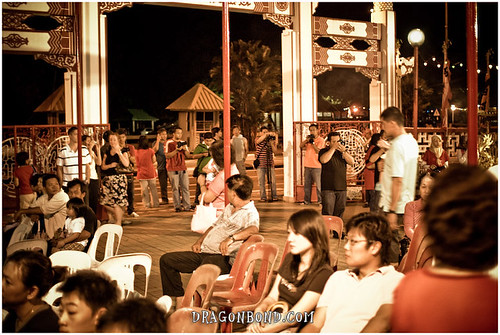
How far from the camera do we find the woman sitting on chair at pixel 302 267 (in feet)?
11.9

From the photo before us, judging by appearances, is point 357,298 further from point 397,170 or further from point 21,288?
point 397,170

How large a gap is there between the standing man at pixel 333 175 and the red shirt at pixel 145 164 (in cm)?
466

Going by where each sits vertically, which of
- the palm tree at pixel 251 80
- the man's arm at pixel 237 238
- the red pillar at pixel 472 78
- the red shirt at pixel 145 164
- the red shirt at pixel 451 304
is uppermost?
the palm tree at pixel 251 80

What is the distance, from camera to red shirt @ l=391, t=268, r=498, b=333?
1769 mm

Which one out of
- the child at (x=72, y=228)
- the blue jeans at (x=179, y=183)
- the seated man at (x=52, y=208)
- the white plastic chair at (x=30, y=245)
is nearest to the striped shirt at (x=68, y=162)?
the seated man at (x=52, y=208)

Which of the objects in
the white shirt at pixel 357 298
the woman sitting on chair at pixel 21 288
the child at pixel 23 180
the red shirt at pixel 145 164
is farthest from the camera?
the red shirt at pixel 145 164

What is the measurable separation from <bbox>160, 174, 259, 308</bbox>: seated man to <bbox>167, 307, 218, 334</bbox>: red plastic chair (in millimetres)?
1867

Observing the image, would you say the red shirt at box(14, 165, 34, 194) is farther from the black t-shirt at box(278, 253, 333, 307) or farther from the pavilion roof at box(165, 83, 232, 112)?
the pavilion roof at box(165, 83, 232, 112)

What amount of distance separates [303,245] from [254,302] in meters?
1.10

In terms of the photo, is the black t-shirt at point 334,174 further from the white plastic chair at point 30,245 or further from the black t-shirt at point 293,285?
the black t-shirt at point 293,285

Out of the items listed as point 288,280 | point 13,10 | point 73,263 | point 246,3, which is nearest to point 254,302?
point 288,280

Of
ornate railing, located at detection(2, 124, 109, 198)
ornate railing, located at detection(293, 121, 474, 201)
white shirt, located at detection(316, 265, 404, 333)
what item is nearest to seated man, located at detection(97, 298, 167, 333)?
white shirt, located at detection(316, 265, 404, 333)

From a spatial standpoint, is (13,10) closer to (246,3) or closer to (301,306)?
(246,3)

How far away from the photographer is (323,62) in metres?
13.3
